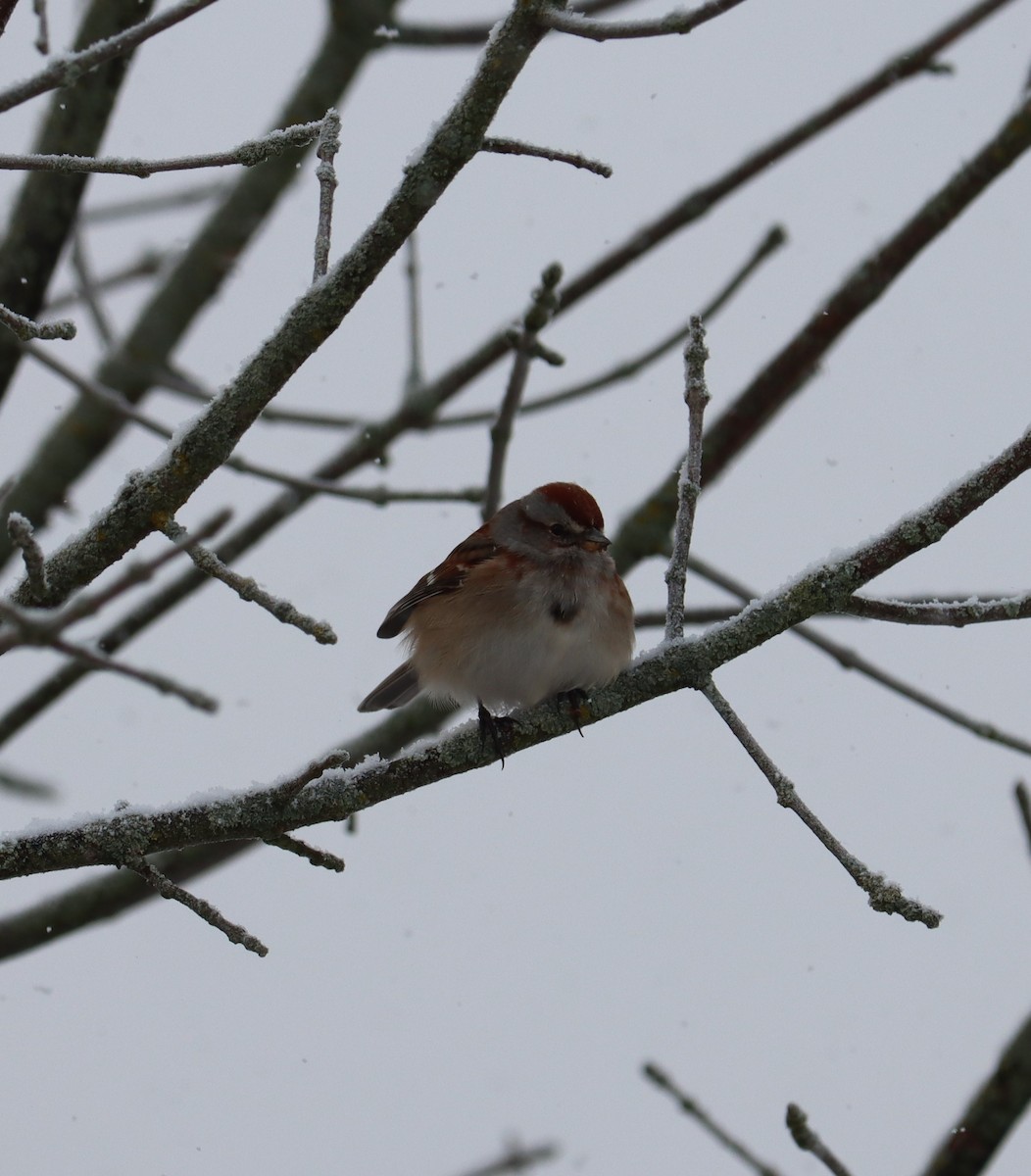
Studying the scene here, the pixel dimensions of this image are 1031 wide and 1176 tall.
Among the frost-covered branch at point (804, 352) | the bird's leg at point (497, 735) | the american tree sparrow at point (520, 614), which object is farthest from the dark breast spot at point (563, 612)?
the bird's leg at point (497, 735)

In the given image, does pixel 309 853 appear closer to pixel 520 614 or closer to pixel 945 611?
pixel 945 611

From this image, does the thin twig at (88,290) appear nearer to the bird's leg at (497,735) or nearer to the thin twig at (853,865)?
the bird's leg at (497,735)

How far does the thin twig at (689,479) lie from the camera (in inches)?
128

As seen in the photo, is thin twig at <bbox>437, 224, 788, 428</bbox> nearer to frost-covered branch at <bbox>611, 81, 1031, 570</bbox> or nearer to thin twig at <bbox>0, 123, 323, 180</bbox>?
frost-covered branch at <bbox>611, 81, 1031, 570</bbox>

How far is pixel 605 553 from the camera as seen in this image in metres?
5.38

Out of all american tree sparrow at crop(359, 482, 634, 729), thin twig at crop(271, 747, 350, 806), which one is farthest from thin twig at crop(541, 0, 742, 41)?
american tree sparrow at crop(359, 482, 634, 729)

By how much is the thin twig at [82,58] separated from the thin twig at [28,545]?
2.98 feet

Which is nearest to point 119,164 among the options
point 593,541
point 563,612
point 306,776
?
point 306,776

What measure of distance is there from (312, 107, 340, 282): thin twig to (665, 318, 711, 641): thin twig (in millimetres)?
888

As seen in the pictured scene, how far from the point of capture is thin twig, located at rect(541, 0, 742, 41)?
258cm

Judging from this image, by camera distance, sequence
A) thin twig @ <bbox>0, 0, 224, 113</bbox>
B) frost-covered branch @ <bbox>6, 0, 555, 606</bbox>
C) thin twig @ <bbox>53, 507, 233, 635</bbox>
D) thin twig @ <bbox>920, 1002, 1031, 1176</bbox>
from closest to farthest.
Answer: thin twig @ <bbox>53, 507, 233, 635</bbox> < thin twig @ <bbox>0, 0, 224, 113</bbox> < frost-covered branch @ <bbox>6, 0, 555, 606</bbox> < thin twig @ <bbox>920, 1002, 1031, 1176</bbox>

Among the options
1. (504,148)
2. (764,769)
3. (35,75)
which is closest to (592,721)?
(764,769)

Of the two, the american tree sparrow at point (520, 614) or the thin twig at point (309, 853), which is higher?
the american tree sparrow at point (520, 614)

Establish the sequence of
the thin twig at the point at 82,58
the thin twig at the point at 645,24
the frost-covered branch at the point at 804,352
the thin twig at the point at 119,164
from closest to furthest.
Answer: the thin twig at the point at 119,164 < the thin twig at the point at 645,24 < the thin twig at the point at 82,58 < the frost-covered branch at the point at 804,352
